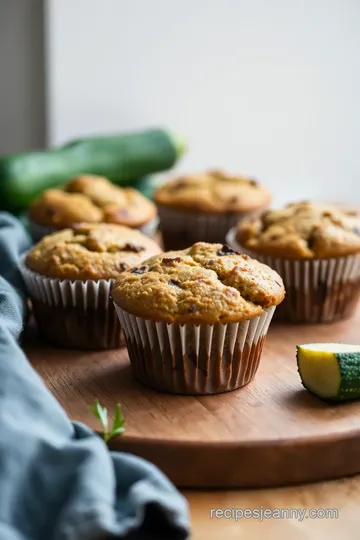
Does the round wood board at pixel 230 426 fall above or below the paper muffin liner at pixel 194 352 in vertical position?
below

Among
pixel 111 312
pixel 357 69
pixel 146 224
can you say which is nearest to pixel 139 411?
pixel 111 312

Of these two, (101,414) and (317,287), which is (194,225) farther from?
(101,414)

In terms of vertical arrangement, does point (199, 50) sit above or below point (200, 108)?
above

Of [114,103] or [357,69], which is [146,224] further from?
[357,69]

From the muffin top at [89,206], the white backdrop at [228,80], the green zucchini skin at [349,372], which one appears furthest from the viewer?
the white backdrop at [228,80]

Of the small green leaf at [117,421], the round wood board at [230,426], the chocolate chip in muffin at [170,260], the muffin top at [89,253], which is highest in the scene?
the chocolate chip in muffin at [170,260]

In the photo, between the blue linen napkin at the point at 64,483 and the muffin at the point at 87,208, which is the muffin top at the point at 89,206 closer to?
the muffin at the point at 87,208

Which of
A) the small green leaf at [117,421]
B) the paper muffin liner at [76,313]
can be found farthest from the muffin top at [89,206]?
the small green leaf at [117,421]
